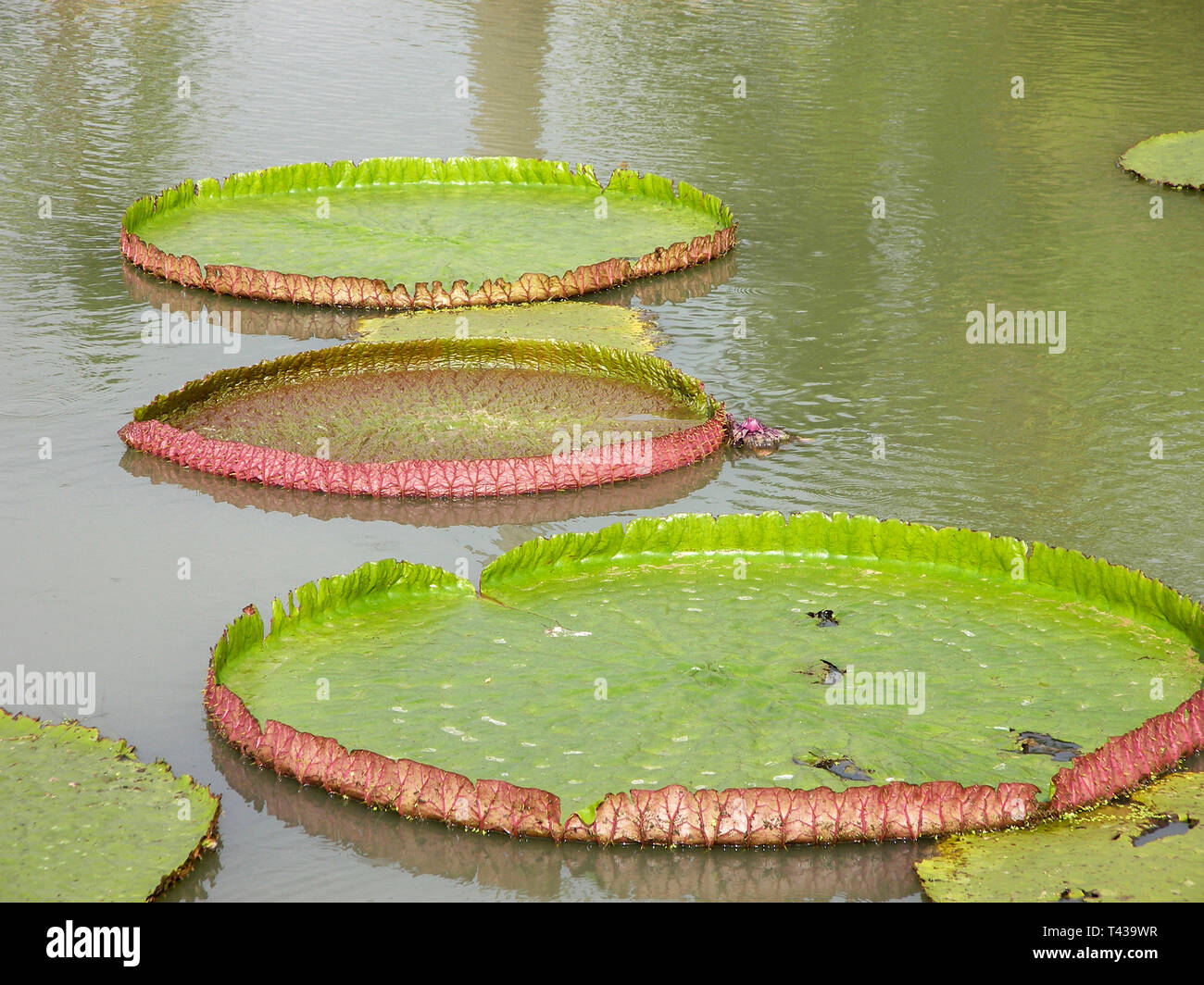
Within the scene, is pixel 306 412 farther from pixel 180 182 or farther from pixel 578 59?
pixel 578 59

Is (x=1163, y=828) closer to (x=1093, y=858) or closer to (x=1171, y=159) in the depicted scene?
(x=1093, y=858)

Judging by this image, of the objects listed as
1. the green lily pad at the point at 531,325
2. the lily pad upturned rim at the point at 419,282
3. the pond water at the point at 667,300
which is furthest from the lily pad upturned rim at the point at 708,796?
the lily pad upturned rim at the point at 419,282

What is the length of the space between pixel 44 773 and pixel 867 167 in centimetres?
761

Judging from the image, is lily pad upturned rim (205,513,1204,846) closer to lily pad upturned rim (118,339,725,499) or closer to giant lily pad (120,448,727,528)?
giant lily pad (120,448,727,528)

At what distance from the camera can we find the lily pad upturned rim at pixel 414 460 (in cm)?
536

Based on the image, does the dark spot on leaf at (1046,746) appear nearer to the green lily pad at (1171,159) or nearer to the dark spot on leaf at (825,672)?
the dark spot on leaf at (825,672)

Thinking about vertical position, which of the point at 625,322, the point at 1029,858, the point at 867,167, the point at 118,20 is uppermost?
the point at 118,20

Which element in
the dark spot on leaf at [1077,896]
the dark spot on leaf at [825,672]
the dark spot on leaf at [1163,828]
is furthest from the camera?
the dark spot on leaf at [825,672]

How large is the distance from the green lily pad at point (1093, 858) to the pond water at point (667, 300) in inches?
6.2

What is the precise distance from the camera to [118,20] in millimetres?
13945

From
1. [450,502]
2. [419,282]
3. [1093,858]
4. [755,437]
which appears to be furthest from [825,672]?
[419,282]

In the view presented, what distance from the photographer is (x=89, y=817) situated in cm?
324

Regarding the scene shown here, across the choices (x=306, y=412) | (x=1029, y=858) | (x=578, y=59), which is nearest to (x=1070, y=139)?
(x=578, y=59)

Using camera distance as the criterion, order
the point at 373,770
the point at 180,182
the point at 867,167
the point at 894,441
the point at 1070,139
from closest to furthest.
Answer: the point at 373,770
the point at 894,441
the point at 180,182
the point at 867,167
the point at 1070,139
